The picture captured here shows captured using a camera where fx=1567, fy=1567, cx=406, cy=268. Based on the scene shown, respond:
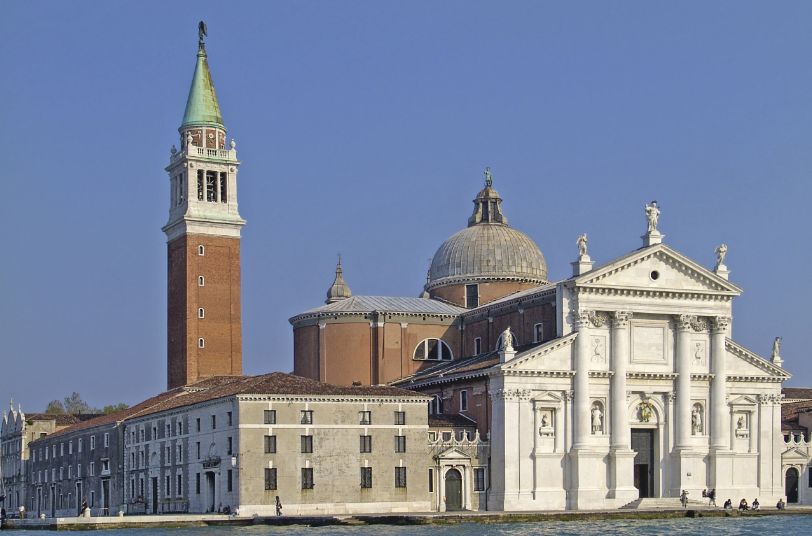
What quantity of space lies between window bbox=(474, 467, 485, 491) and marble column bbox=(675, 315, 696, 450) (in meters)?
8.91

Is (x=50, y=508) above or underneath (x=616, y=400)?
underneath

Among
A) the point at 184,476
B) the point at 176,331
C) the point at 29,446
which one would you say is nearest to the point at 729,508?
the point at 184,476

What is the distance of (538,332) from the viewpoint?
7025 centimetres

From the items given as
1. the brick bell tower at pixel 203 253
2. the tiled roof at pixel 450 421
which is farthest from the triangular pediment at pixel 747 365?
the brick bell tower at pixel 203 253

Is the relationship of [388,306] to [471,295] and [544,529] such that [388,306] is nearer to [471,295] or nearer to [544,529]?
[471,295]

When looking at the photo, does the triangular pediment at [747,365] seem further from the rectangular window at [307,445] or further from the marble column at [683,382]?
the rectangular window at [307,445]

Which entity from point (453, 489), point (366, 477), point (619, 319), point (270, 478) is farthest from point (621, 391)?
point (270, 478)

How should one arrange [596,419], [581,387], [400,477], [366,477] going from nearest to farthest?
[366,477]
[400,477]
[581,387]
[596,419]

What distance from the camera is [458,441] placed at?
66.3 metres

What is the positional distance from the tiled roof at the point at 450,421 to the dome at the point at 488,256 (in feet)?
44.8

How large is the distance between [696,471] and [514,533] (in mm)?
18410

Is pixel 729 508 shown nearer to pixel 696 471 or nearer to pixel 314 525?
pixel 696 471

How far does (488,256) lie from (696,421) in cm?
1649

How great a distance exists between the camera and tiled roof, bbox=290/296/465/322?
7762 centimetres
